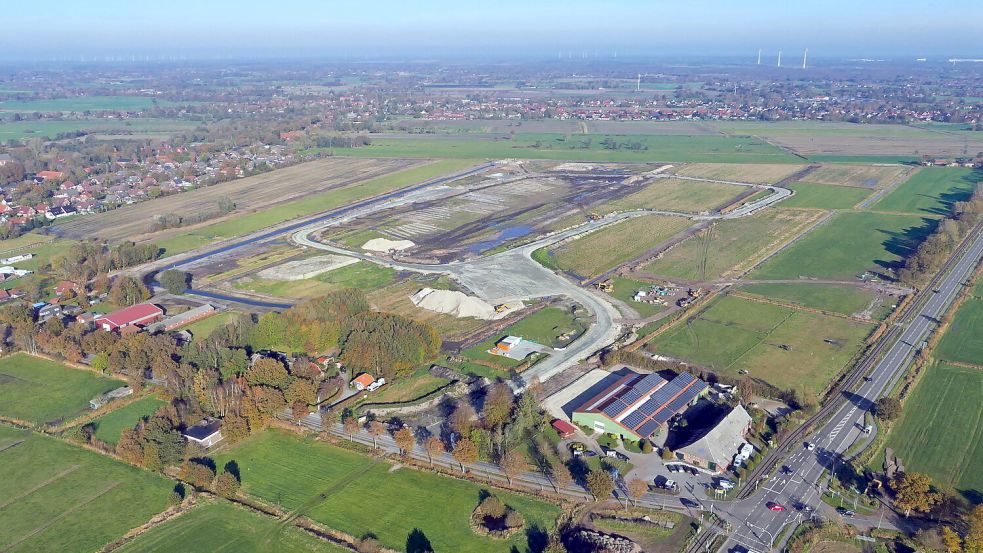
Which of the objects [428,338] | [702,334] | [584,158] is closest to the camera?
[428,338]

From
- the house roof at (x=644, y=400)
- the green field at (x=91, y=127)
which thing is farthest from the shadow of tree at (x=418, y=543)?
the green field at (x=91, y=127)

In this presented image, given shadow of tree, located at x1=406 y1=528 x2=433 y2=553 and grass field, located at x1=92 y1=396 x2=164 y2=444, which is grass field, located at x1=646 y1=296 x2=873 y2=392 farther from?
grass field, located at x1=92 y1=396 x2=164 y2=444

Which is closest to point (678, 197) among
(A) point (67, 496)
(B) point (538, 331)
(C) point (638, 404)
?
(B) point (538, 331)

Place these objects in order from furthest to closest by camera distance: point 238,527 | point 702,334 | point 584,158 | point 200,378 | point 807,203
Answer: point 584,158 < point 807,203 < point 702,334 < point 200,378 < point 238,527

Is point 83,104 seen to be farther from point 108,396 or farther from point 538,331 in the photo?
point 538,331

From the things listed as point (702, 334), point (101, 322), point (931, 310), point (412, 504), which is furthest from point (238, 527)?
point (931, 310)

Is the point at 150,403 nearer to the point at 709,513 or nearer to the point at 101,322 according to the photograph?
the point at 101,322
